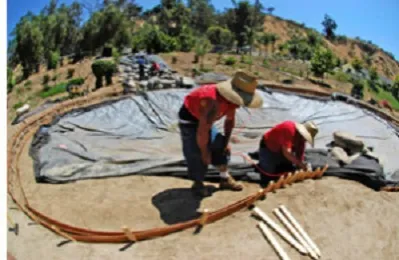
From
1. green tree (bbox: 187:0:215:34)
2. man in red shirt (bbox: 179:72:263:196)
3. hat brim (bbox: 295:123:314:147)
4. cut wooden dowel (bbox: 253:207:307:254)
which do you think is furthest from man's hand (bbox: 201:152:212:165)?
green tree (bbox: 187:0:215:34)

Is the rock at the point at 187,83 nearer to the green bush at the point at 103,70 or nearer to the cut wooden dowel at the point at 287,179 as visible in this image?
the green bush at the point at 103,70

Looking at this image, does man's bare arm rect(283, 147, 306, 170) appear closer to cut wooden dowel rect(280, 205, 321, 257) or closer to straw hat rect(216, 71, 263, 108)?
cut wooden dowel rect(280, 205, 321, 257)

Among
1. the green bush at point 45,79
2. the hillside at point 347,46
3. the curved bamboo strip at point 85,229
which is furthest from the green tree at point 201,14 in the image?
the curved bamboo strip at point 85,229

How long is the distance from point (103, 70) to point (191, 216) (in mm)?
5242

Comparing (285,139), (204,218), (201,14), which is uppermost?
A: (201,14)

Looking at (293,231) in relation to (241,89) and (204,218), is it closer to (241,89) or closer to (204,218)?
(204,218)

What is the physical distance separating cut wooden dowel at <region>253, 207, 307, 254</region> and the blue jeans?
0.55 m

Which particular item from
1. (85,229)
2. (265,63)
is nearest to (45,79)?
(265,63)

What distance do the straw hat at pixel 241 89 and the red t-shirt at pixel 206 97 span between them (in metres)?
0.06

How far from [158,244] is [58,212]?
0.99 metres

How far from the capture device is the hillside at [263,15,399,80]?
30.6 metres

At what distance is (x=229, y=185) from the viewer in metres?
3.61

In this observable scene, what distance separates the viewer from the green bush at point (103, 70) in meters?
7.76

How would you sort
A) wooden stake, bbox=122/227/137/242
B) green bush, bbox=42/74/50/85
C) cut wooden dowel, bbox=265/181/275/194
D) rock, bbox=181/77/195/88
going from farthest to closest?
green bush, bbox=42/74/50/85 < rock, bbox=181/77/195/88 < cut wooden dowel, bbox=265/181/275/194 < wooden stake, bbox=122/227/137/242
